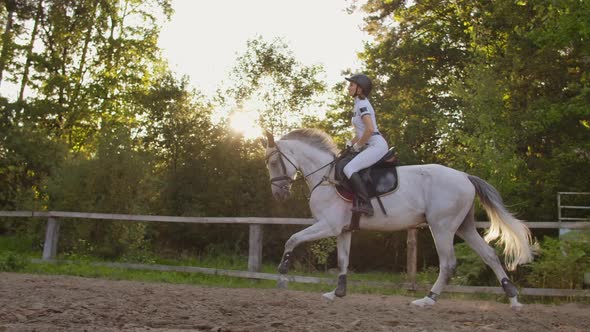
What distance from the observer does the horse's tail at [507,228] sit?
7945 mm

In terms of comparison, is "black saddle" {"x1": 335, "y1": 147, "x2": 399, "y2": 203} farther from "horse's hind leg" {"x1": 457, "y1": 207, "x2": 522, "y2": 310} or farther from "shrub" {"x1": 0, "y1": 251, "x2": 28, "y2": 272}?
"shrub" {"x1": 0, "y1": 251, "x2": 28, "y2": 272}

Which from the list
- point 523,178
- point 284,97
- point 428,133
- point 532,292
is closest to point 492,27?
point 428,133

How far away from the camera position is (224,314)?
19.2ft

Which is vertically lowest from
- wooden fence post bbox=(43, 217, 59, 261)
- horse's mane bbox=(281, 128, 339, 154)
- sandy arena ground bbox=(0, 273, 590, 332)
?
sandy arena ground bbox=(0, 273, 590, 332)

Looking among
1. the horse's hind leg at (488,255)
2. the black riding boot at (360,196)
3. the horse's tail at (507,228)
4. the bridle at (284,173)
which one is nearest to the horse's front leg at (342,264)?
the black riding boot at (360,196)

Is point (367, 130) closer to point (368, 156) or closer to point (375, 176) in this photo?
point (368, 156)

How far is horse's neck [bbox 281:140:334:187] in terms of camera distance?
8253 millimetres

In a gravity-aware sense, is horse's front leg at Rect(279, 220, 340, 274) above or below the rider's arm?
below

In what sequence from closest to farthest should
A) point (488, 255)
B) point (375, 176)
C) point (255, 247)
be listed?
point (488, 255) < point (375, 176) < point (255, 247)

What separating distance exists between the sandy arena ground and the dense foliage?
657 cm

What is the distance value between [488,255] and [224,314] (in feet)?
12.7

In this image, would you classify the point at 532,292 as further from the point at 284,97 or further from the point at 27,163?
the point at 27,163

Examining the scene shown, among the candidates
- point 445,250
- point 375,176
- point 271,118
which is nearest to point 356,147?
point 375,176

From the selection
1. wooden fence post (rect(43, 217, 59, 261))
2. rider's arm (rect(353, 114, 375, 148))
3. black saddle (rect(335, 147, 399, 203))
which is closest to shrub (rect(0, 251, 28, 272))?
wooden fence post (rect(43, 217, 59, 261))
